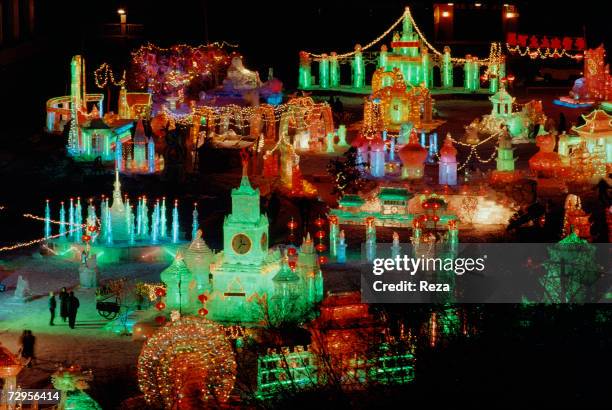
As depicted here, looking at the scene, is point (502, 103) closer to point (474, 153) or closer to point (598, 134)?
point (474, 153)

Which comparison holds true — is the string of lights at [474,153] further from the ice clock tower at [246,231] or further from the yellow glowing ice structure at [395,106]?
the ice clock tower at [246,231]

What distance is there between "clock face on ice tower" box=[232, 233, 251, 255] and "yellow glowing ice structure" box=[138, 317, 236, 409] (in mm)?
5947

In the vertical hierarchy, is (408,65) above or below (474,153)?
above

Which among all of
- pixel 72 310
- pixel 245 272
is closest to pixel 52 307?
pixel 72 310

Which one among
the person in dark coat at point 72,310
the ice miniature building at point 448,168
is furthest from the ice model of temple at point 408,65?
the person in dark coat at point 72,310

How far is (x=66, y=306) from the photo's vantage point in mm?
32625

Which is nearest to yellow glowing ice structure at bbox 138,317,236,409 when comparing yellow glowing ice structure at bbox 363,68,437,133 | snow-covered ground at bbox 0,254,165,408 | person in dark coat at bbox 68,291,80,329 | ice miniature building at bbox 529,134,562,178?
snow-covered ground at bbox 0,254,165,408

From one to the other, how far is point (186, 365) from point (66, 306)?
7.18m

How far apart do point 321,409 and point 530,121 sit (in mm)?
32376

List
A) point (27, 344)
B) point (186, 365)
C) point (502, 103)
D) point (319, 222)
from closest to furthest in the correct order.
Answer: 1. point (186, 365)
2. point (27, 344)
3. point (319, 222)
4. point (502, 103)

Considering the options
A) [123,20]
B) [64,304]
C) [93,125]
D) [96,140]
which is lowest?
[64,304]

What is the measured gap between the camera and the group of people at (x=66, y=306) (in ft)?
106

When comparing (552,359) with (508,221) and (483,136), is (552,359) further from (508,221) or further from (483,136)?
(483,136)

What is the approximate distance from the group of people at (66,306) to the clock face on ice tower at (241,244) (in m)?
3.31
